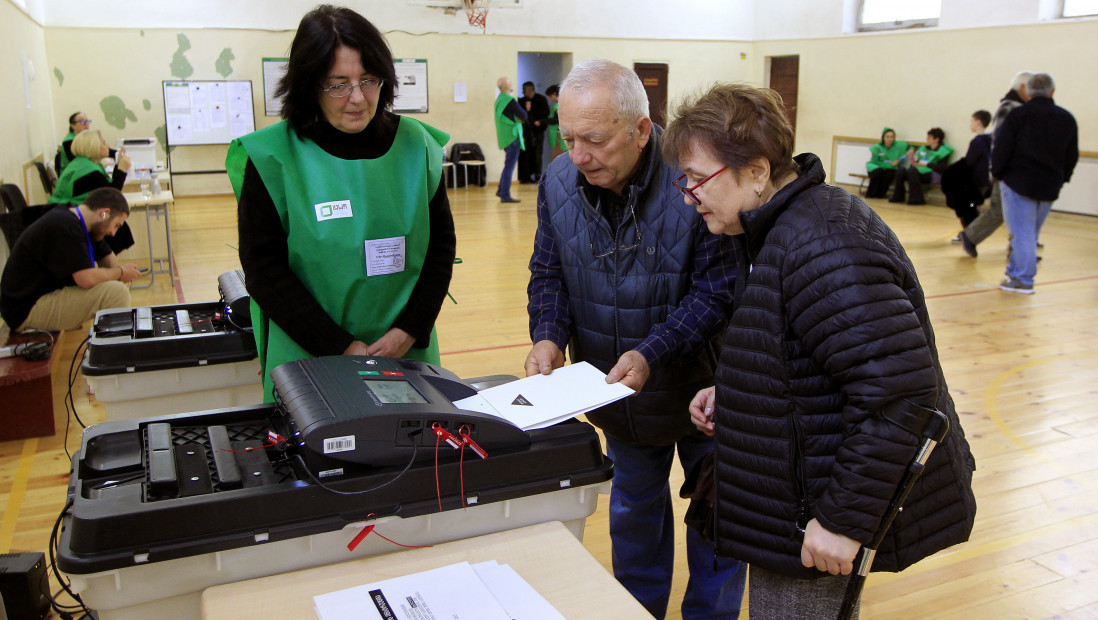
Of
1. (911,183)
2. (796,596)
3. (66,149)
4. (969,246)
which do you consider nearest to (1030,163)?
(969,246)

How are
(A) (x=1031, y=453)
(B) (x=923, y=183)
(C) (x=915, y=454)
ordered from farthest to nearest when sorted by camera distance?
(B) (x=923, y=183), (A) (x=1031, y=453), (C) (x=915, y=454)

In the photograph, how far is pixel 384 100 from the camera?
1731 mm

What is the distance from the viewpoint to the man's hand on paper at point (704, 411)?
4.73 ft

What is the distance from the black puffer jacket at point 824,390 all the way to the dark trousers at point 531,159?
1170cm

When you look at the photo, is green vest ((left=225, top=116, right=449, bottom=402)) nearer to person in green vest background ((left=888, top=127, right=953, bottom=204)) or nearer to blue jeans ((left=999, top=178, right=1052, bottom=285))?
blue jeans ((left=999, top=178, right=1052, bottom=285))

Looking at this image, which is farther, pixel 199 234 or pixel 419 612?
pixel 199 234

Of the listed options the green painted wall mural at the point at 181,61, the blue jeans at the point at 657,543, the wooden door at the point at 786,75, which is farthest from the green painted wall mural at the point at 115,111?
the blue jeans at the point at 657,543

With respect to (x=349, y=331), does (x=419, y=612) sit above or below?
below

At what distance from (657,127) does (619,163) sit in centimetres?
17

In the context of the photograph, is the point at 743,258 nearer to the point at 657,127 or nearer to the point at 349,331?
the point at 657,127

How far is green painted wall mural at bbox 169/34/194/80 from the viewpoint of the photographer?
1091cm

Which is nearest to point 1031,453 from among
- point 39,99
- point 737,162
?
point 737,162

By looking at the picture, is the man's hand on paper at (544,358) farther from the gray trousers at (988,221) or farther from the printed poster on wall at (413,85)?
the printed poster on wall at (413,85)

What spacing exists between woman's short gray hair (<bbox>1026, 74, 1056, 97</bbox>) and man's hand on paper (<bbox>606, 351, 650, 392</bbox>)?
578 cm
